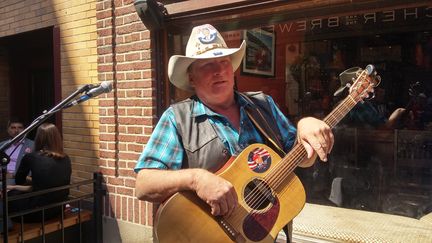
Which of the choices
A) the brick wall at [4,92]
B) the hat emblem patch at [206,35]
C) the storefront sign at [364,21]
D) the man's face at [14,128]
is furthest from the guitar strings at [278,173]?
the brick wall at [4,92]

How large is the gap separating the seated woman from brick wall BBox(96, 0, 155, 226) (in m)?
0.48

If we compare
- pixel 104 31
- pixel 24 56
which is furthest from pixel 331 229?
pixel 24 56

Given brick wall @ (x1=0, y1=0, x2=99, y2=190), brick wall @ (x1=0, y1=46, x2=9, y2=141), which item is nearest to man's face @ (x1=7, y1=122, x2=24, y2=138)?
brick wall @ (x1=0, y1=46, x2=9, y2=141)

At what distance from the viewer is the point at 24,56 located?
283 inches

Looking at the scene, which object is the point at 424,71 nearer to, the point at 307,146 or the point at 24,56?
the point at 307,146

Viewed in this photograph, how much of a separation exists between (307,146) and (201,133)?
50cm

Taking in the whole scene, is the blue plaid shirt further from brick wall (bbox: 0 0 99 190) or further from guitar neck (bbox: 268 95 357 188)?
brick wall (bbox: 0 0 99 190)

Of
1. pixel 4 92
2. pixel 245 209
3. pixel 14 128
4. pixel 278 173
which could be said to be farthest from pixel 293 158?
pixel 4 92

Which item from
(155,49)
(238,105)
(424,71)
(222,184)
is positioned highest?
(155,49)

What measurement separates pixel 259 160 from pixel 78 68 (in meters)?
3.17

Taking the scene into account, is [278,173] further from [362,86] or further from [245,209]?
[362,86]

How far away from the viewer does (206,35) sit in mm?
2135

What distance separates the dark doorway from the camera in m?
7.09

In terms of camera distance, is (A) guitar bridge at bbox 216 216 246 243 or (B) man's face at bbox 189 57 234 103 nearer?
(A) guitar bridge at bbox 216 216 246 243
